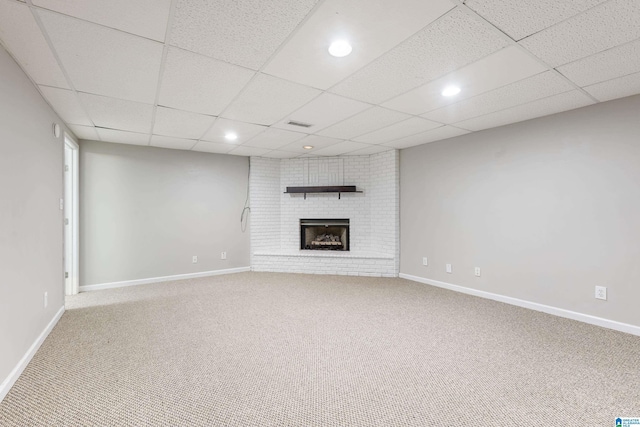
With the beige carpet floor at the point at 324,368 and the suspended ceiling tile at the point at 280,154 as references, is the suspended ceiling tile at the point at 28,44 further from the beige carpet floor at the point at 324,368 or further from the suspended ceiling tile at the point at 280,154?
the suspended ceiling tile at the point at 280,154

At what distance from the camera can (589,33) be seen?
69.8 inches

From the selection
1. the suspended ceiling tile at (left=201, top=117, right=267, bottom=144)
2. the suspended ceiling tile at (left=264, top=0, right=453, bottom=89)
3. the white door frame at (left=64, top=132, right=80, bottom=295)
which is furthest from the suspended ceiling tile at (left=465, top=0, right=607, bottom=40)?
the white door frame at (left=64, top=132, right=80, bottom=295)

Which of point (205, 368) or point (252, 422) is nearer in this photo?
point (252, 422)

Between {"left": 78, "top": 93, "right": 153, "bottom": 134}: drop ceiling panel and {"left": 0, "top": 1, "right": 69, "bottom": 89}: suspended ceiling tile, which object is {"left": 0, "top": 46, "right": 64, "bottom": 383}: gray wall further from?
{"left": 78, "top": 93, "right": 153, "bottom": 134}: drop ceiling panel

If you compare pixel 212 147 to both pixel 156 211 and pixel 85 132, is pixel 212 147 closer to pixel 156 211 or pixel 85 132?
pixel 156 211

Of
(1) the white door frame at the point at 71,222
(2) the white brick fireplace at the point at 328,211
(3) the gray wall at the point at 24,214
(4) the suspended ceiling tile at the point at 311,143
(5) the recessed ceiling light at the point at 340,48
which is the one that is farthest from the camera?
(2) the white brick fireplace at the point at 328,211

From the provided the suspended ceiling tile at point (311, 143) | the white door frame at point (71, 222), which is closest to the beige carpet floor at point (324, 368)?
the white door frame at point (71, 222)

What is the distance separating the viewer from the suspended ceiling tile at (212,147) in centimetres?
469

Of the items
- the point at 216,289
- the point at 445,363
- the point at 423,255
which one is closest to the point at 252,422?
the point at 445,363

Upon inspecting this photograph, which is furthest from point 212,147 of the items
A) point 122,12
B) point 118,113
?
point 122,12

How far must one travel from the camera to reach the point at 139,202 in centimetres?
479

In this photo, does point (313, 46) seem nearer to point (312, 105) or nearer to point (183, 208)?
point (312, 105)

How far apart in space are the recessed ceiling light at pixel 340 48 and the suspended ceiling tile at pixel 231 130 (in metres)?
1.86

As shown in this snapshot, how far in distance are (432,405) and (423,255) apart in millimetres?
3232
